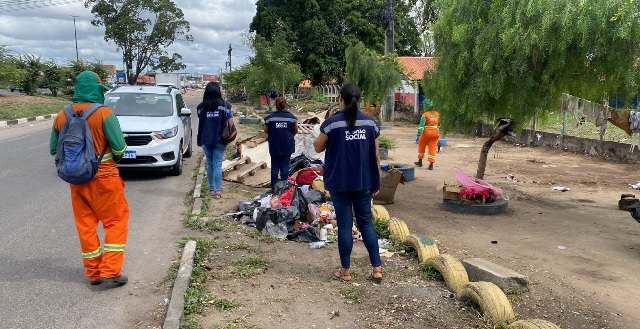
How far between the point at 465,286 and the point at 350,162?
147 cm

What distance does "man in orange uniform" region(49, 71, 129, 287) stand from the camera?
4.62m

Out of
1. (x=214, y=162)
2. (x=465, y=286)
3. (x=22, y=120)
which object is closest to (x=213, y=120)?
(x=214, y=162)

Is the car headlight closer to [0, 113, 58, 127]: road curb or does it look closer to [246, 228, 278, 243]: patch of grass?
[246, 228, 278, 243]: patch of grass


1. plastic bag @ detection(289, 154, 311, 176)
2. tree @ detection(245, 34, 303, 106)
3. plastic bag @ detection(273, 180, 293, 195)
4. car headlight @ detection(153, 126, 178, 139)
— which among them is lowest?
plastic bag @ detection(273, 180, 293, 195)

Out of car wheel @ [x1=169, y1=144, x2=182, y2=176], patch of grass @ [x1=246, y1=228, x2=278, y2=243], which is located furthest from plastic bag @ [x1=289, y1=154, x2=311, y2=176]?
patch of grass @ [x1=246, y1=228, x2=278, y2=243]

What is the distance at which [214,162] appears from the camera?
28.0 ft

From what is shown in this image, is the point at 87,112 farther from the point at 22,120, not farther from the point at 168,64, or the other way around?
the point at 168,64

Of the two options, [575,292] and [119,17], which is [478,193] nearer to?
[575,292]

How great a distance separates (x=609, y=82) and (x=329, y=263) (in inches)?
197

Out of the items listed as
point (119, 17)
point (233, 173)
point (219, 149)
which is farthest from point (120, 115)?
point (119, 17)

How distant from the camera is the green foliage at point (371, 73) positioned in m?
25.6

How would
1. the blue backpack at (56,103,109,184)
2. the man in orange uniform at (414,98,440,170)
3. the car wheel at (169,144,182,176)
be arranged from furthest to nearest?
the man in orange uniform at (414,98,440,170)
the car wheel at (169,144,182,176)
the blue backpack at (56,103,109,184)

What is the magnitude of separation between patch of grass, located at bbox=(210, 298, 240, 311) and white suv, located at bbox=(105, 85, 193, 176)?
585 cm

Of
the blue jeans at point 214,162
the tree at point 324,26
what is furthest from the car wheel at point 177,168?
the tree at point 324,26
